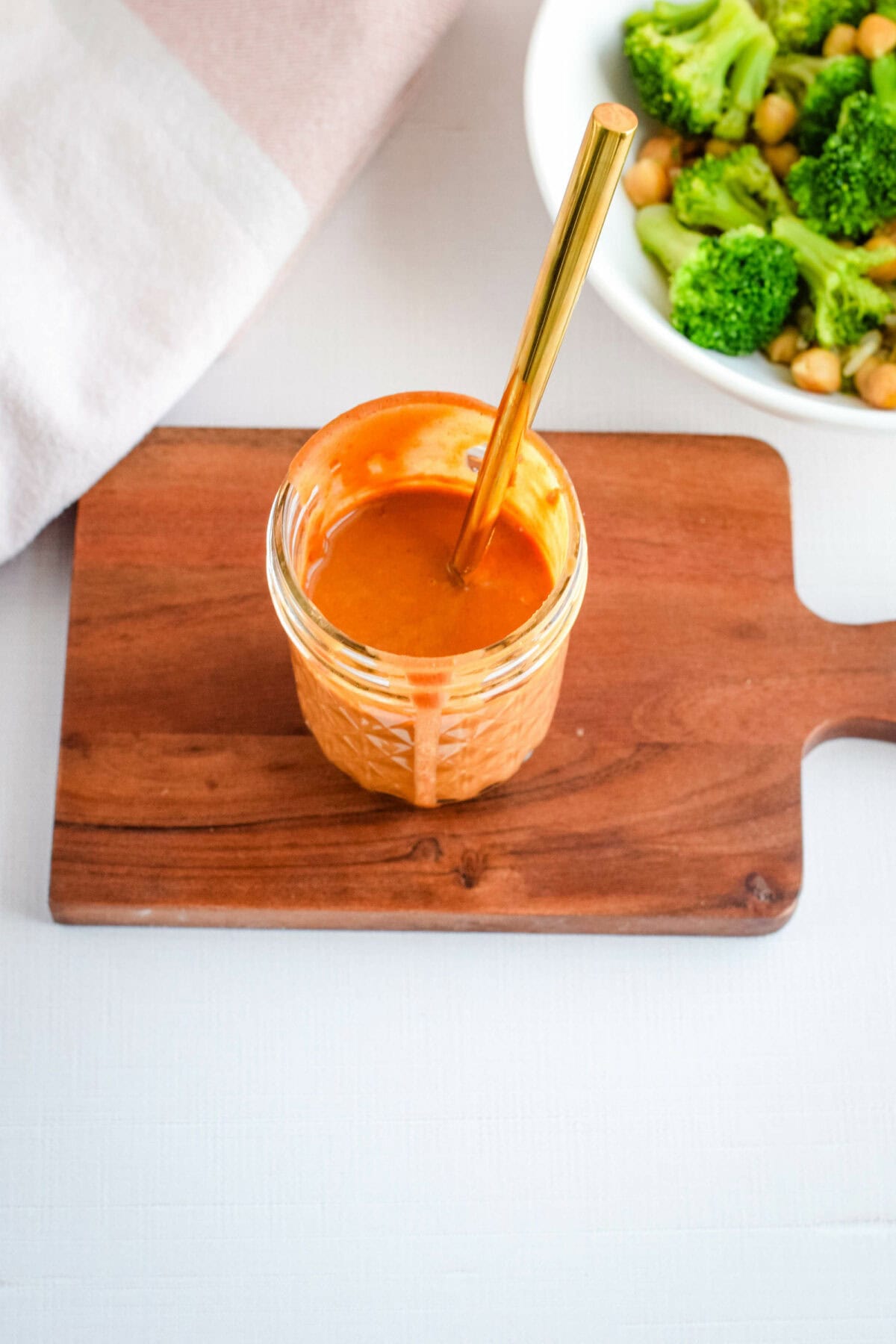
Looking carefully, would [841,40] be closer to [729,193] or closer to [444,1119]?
[729,193]

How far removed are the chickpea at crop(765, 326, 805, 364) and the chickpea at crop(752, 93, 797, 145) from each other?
213mm

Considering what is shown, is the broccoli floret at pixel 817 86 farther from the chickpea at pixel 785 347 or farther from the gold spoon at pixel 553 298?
the gold spoon at pixel 553 298

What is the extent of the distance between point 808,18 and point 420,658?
811 millimetres

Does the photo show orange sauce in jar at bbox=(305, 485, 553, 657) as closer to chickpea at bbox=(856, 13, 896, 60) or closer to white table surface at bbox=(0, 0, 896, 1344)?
white table surface at bbox=(0, 0, 896, 1344)

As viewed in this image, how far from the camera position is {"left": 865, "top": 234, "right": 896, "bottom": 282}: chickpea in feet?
4.06

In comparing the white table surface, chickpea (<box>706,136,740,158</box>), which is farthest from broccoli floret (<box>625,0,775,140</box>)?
the white table surface

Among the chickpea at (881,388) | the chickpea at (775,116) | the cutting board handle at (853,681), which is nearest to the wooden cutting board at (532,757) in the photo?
the cutting board handle at (853,681)

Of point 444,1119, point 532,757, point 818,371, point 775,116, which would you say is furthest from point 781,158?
point 444,1119

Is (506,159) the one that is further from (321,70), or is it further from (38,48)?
(38,48)

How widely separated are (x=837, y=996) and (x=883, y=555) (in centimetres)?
43

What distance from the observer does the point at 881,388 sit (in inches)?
46.3

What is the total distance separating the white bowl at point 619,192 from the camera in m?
1.15

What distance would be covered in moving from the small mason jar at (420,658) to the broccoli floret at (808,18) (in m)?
0.62

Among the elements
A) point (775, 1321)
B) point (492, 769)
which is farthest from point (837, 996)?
point (492, 769)
